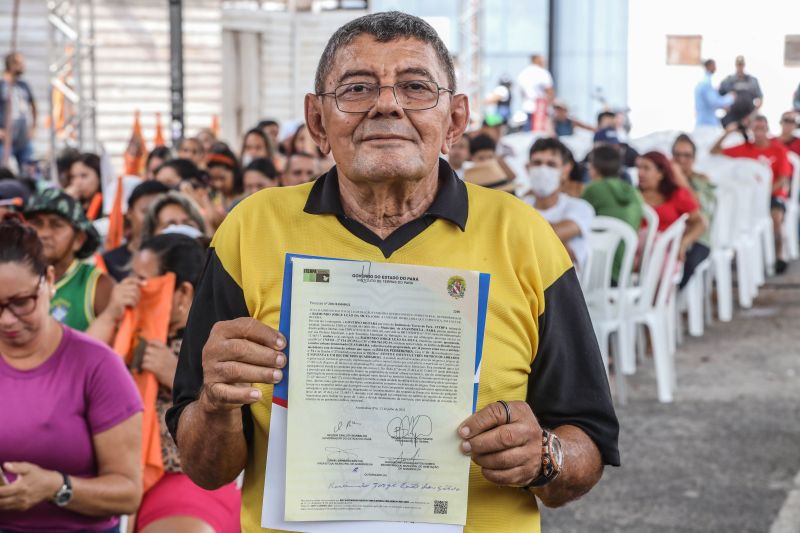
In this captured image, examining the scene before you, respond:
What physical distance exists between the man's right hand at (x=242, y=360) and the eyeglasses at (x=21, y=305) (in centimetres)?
161

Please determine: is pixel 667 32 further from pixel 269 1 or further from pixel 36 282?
pixel 36 282

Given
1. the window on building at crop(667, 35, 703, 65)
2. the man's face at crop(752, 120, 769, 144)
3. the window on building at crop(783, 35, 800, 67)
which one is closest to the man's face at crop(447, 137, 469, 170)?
the man's face at crop(752, 120, 769, 144)

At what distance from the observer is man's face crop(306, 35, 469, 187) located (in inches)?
77.4

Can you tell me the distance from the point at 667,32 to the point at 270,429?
2755cm

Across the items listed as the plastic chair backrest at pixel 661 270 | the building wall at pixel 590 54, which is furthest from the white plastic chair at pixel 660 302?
the building wall at pixel 590 54

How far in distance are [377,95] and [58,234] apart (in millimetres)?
3169

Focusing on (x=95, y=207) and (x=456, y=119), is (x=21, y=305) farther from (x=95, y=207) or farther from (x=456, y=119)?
(x=95, y=207)

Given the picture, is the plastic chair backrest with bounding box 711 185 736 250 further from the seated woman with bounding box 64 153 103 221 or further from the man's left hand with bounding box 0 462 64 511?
the man's left hand with bounding box 0 462 64 511

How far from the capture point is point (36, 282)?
3.37 m

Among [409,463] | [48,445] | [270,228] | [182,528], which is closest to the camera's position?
[409,463]

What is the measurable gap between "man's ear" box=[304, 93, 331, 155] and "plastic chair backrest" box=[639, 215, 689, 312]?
244 inches

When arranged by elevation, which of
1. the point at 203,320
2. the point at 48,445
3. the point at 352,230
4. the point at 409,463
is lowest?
the point at 48,445

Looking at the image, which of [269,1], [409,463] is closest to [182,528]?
[409,463]
